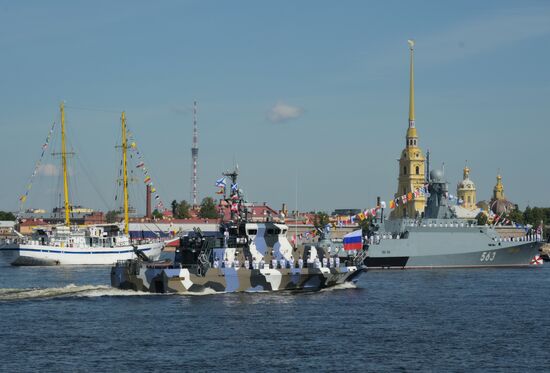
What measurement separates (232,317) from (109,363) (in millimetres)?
11669

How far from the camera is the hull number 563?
93375 mm

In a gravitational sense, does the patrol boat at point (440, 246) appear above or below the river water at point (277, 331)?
above

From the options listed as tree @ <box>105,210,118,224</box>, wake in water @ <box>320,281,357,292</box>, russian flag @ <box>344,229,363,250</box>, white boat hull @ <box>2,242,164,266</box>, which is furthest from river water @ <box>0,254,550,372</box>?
tree @ <box>105,210,118,224</box>

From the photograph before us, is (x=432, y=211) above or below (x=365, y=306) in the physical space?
above

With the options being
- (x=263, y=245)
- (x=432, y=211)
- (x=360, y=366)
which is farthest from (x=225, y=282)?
(x=432, y=211)

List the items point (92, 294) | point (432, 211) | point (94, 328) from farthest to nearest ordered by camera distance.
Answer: point (432, 211) < point (92, 294) < point (94, 328)

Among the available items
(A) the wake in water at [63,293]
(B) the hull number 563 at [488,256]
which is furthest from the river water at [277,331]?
(B) the hull number 563 at [488,256]

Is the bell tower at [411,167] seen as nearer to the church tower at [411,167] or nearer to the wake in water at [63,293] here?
the church tower at [411,167]

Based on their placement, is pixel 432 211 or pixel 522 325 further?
pixel 432 211

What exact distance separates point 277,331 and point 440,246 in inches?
2069

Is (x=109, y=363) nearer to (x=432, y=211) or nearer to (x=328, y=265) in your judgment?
(x=328, y=265)

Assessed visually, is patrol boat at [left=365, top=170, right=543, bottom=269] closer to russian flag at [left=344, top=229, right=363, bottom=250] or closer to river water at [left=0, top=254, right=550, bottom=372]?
russian flag at [left=344, top=229, right=363, bottom=250]

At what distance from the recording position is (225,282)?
55.4m

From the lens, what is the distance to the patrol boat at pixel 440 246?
303 feet
